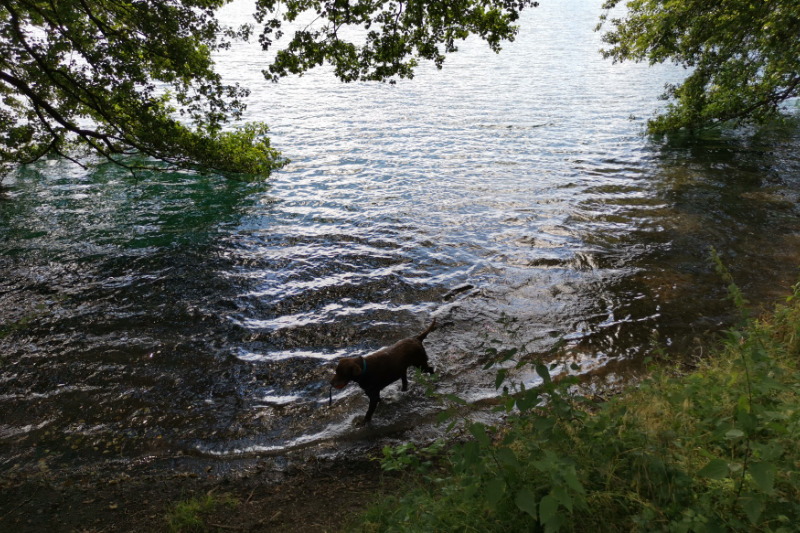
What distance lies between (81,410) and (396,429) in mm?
4636

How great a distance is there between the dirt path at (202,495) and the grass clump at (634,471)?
883mm

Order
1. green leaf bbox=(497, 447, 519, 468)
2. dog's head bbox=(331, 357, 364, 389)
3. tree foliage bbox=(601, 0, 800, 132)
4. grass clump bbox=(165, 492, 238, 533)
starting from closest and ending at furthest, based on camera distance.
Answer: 1. green leaf bbox=(497, 447, 519, 468)
2. grass clump bbox=(165, 492, 238, 533)
3. dog's head bbox=(331, 357, 364, 389)
4. tree foliage bbox=(601, 0, 800, 132)

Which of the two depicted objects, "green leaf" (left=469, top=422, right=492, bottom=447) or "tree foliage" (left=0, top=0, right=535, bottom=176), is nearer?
"green leaf" (left=469, top=422, right=492, bottom=447)

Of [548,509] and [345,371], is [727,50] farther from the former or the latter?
[548,509]

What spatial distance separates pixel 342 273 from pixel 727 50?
16029 mm

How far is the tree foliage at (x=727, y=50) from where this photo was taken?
13.1m

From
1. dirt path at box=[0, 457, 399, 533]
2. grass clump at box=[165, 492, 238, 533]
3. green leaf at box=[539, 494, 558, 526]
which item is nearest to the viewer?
green leaf at box=[539, 494, 558, 526]

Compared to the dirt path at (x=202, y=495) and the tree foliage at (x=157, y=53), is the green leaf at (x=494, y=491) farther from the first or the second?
the tree foliage at (x=157, y=53)

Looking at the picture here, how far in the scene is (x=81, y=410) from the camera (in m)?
6.32

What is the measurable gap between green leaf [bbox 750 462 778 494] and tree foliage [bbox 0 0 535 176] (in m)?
9.89

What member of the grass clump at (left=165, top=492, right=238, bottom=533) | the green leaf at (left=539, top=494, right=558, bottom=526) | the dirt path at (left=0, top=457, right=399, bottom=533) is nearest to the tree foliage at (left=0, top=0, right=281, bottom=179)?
the dirt path at (left=0, top=457, right=399, bottom=533)

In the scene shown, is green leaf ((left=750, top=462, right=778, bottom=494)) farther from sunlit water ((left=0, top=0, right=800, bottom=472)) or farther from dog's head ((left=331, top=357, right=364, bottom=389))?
dog's head ((left=331, top=357, right=364, bottom=389))

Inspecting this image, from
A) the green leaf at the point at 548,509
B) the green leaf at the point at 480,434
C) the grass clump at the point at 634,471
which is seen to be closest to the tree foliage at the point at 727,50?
the grass clump at the point at 634,471

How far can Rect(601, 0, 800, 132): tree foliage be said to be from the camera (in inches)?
516
